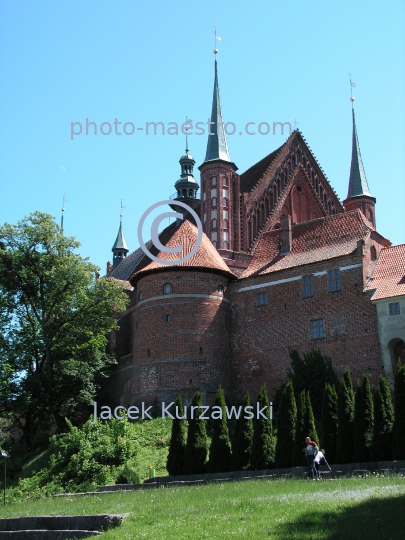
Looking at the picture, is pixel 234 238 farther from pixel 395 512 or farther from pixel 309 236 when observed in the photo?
pixel 395 512

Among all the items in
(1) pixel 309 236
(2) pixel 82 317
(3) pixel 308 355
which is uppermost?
(1) pixel 309 236

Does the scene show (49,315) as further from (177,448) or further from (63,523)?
(63,523)

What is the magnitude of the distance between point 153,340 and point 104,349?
7031 mm

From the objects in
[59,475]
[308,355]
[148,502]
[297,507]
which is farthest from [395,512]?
[308,355]

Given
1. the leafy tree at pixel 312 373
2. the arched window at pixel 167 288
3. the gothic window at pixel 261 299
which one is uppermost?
the arched window at pixel 167 288

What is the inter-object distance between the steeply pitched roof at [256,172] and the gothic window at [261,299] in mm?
9409

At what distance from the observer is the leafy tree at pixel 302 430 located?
88.9 feet

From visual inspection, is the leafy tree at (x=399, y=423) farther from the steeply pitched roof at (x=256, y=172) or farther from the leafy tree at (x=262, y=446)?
the steeply pitched roof at (x=256, y=172)

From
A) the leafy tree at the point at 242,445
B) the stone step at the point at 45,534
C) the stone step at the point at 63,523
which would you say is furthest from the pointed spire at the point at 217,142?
the stone step at the point at 45,534

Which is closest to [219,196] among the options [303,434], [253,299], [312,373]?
[253,299]

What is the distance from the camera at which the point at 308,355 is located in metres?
40.1

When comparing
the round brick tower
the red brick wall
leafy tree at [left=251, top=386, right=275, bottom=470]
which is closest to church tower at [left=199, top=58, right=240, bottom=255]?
the round brick tower

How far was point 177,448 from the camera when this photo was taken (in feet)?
102

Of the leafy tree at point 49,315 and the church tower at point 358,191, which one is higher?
the church tower at point 358,191
